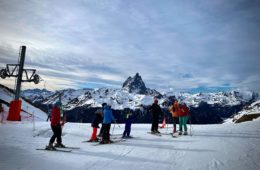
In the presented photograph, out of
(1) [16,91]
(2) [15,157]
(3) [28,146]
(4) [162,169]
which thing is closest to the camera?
(4) [162,169]

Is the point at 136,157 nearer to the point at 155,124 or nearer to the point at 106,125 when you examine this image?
the point at 106,125

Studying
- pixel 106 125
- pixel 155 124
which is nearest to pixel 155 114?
pixel 155 124

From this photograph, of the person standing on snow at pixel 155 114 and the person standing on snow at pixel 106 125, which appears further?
the person standing on snow at pixel 155 114

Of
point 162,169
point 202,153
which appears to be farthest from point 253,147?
point 162,169

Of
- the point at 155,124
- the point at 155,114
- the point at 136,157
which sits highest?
the point at 155,114

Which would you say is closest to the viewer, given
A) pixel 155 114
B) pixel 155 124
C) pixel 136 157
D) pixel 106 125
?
pixel 136 157

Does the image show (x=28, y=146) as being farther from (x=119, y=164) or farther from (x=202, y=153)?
(x=202, y=153)

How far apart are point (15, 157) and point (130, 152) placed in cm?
494

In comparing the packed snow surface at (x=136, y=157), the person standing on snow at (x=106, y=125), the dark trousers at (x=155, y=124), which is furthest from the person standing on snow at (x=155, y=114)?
the packed snow surface at (x=136, y=157)

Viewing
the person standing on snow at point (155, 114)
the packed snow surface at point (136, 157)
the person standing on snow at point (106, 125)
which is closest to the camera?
the packed snow surface at point (136, 157)

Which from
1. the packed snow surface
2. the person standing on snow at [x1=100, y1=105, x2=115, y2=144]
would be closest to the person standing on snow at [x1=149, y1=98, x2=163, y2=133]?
the person standing on snow at [x1=100, y1=105, x2=115, y2=144]

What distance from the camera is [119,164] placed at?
8.70 m

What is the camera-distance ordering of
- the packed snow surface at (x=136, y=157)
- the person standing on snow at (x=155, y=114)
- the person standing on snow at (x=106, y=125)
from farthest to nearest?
the person standing on snow at (x=155, y=114)
the person standing on snow at (x=106, y=125)
the packed snow surface at (x=136, y=157)

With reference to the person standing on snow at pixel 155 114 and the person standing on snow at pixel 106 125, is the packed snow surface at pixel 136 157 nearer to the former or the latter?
the person standing on snow at pixel 106 125
